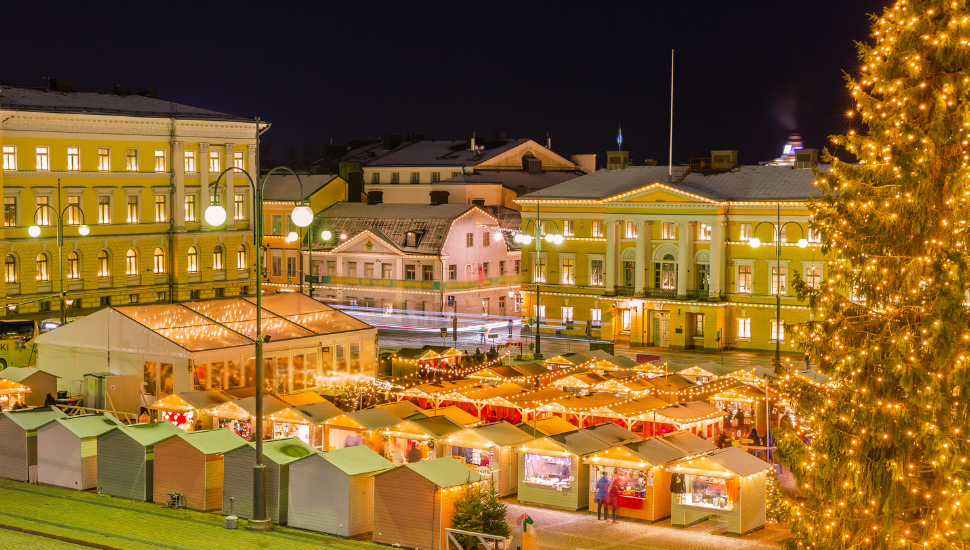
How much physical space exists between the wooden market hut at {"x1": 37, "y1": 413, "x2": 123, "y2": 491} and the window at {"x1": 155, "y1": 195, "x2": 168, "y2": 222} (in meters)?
50.2

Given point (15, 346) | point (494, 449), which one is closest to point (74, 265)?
point (15, 346)

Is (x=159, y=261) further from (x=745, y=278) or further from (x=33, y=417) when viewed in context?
(x=33, y=417)

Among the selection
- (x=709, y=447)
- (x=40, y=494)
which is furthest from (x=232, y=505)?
(x=709, y=447)

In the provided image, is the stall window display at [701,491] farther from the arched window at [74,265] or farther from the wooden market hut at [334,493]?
the arched window at [74,265]

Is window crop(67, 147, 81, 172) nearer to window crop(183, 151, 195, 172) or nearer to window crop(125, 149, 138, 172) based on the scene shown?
window crop(125, 149, 138, 172)

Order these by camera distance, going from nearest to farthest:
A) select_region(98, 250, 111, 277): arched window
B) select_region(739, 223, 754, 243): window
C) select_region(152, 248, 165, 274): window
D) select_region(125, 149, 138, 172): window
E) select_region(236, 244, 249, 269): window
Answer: select_region(739, 223, 754, 243): window, select_region(98, 250, 111, 277): arched window, select_region(125, 149, 138, 172): window, select_region(152, 248, 165, 274): window, select_region(236, 244, 249, 269): window

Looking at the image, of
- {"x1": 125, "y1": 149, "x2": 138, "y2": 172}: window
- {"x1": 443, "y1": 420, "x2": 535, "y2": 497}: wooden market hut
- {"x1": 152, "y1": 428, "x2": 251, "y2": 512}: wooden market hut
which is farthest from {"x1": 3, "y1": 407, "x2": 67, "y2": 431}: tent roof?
{"x1": 125, "y1": 149, "x2": 138, "y2": 172}: window

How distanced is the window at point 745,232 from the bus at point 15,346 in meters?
38.4

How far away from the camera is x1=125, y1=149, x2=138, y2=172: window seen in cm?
7756

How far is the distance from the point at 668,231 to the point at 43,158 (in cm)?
3841

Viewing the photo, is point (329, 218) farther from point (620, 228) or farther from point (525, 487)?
point (525, 487)

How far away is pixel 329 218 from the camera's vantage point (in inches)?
3597

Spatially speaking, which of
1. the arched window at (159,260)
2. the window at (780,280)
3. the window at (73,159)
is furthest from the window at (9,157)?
the window at (780,280)

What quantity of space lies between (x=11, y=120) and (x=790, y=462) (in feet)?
208
